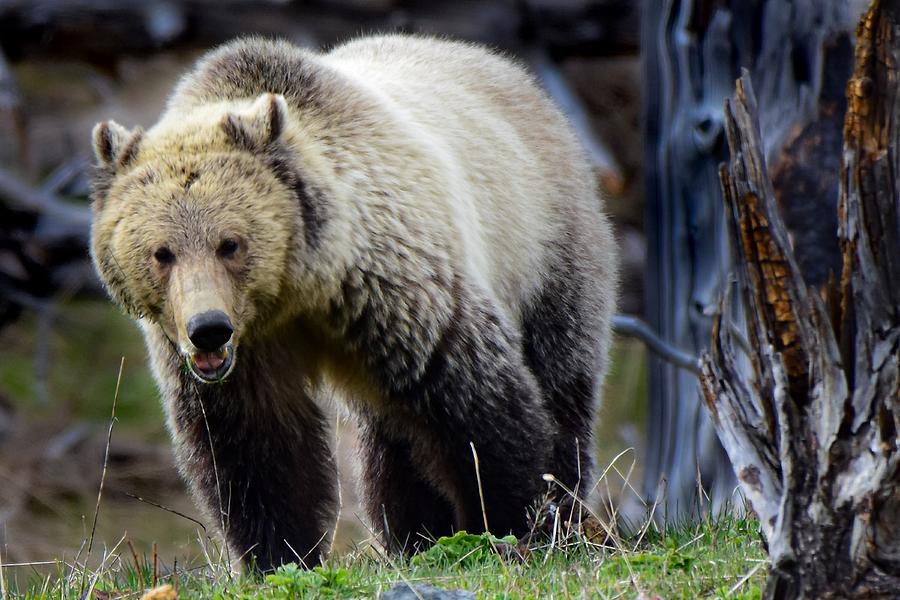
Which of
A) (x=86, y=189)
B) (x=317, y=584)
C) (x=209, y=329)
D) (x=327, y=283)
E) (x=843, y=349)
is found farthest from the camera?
(x=86, y=189)

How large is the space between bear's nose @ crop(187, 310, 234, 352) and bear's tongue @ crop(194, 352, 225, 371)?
0.06 m

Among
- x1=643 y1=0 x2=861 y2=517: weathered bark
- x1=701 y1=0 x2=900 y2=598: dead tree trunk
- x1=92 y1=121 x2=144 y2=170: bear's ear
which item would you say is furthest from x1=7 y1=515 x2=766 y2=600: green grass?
x1=643 y1=0 x2=861 y2=517: weathered bark

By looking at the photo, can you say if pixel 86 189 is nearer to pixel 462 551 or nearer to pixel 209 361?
pixel 209 361

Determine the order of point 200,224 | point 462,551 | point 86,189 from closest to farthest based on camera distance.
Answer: point 462,551, point 200,224, point 86,189

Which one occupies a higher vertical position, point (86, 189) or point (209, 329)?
point (209, 329)

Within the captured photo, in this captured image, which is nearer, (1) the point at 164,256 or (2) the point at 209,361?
(2) the point at 209,361

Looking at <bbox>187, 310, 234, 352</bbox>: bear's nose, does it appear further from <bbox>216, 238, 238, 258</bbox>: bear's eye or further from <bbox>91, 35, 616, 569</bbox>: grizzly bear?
<bbox>216, 238, 238, 258</bbox>: bear's eye

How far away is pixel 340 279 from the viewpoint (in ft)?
16.9

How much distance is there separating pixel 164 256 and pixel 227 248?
0.22m

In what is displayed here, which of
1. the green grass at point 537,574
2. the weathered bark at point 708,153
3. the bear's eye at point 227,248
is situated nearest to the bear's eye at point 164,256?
the bear's eye at point 227,248

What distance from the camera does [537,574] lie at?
4258 millimetres

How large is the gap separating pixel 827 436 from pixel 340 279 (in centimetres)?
222

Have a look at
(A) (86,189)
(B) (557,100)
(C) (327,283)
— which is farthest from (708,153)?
(A) (86,189)

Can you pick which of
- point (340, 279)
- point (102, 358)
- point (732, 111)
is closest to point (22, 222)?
point (102, 358)
